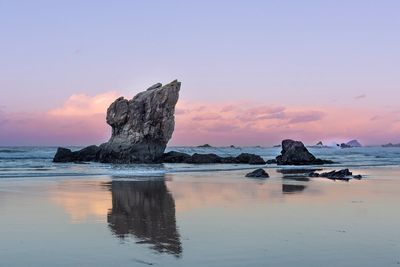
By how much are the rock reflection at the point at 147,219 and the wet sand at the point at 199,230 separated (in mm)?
24

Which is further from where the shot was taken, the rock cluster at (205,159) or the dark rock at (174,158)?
the dark rock at (174,158)

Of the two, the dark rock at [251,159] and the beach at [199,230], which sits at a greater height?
the dark rock at [251,159]

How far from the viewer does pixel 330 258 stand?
8648mm

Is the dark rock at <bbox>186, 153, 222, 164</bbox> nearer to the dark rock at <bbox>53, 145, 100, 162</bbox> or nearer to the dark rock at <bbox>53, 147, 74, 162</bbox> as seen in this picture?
the dark rock at <bbox>53, 145, 100, 162</bbox>

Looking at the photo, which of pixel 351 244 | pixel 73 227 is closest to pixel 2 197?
pixel 73 227

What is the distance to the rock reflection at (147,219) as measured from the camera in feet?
33.1

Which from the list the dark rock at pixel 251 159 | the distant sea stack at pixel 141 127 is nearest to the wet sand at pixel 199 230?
the distant sea stack at pixel 141 127

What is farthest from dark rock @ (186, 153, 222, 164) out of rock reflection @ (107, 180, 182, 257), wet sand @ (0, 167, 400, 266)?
wet sand @ (0, 167, 400, 266)

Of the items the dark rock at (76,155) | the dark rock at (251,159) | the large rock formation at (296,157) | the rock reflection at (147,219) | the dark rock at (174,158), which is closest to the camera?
the rock reflection at (147,219)

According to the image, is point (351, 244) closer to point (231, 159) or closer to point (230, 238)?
point (230, 238)

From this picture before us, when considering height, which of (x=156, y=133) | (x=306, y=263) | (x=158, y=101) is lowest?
(x=306, y=263)

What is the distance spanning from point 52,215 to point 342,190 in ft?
43.5

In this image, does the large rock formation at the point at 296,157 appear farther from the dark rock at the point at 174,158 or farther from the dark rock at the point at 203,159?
the dark rock at the point at 174,158

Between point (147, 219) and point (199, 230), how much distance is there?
228 cm
